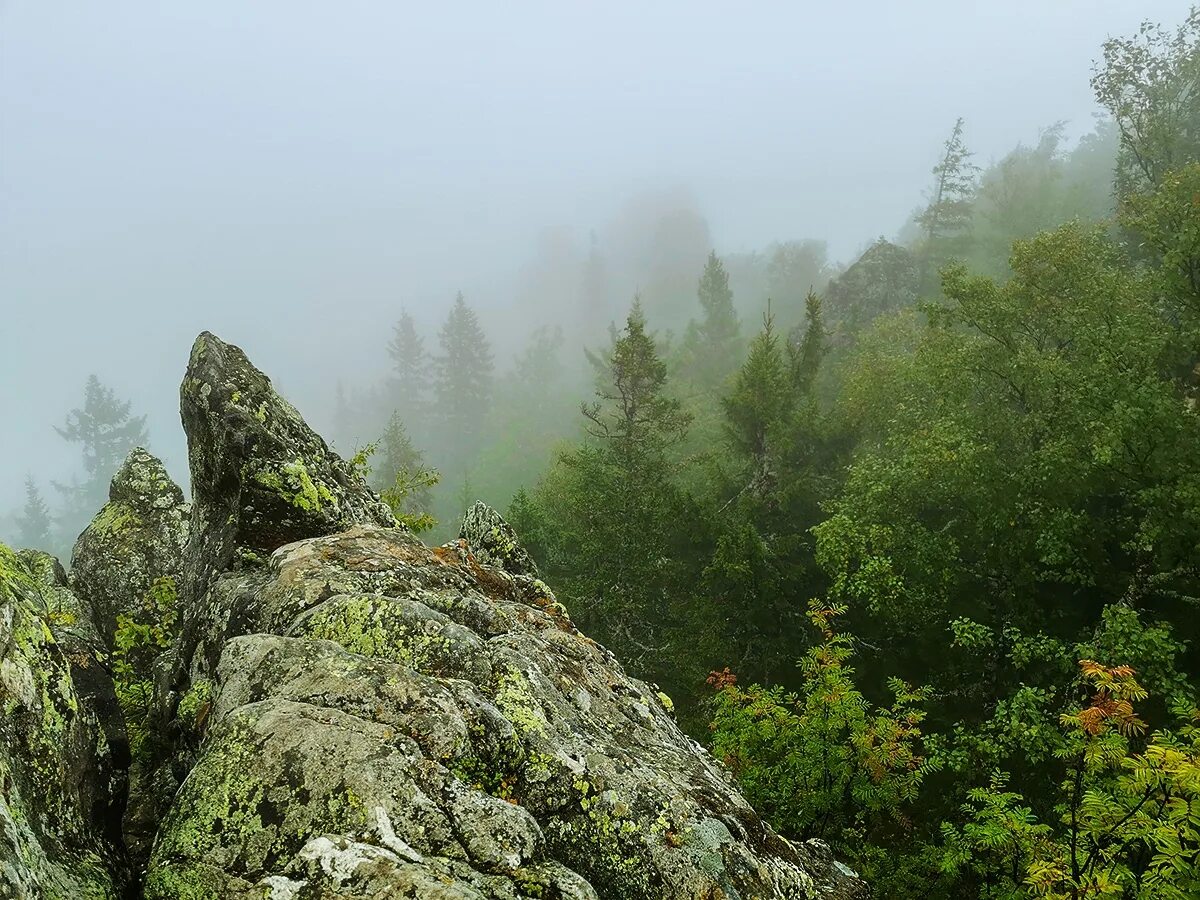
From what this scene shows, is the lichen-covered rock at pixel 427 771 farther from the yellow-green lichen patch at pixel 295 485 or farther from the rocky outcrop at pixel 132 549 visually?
the rocky outcrop at pixel 132 549

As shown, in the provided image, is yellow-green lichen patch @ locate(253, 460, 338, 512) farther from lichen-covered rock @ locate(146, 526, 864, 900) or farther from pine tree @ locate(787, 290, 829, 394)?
pine tree @ locate(787, 290, 829, 394)

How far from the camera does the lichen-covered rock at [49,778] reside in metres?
4.78

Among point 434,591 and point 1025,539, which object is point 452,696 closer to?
point 434,591

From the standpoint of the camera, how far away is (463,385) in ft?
374

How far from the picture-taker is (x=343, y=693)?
6.39 metres

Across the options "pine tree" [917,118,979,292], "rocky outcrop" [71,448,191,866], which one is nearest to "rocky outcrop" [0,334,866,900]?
"rocky outcrop" [71,448,191,866]

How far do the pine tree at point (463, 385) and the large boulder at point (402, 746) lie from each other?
10178 cm

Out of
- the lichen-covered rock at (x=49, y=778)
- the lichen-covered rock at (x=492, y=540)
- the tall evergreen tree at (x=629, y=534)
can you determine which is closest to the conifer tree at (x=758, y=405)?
the tall evergreen tree at (x=629, y=534)

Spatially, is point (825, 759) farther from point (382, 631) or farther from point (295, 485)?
Answer: point (295, 485)

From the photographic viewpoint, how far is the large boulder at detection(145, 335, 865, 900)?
509 centimetres

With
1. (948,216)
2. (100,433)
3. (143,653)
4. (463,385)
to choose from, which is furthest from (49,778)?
(100,433)

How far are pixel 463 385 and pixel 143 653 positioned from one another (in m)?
103

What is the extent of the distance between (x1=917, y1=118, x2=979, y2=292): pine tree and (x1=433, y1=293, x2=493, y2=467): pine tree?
241ft

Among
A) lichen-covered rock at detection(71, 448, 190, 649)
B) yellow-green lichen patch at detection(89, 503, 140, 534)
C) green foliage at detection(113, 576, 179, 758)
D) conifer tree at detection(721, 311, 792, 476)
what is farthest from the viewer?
conifer tree at detection(721, 311, 792, 476)
